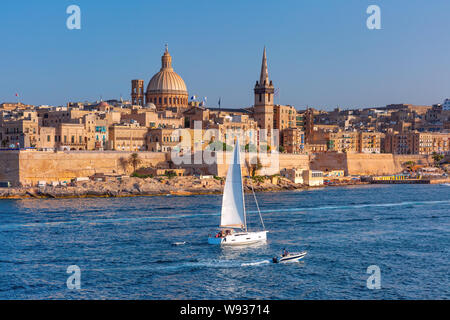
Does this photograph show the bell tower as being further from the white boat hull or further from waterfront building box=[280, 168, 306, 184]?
the white boat hull

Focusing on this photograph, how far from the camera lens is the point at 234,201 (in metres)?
24.2

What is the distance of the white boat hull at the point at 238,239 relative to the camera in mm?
22828

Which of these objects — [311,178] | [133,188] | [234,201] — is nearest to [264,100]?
[311,178]

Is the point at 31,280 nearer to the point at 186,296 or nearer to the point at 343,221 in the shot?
the point at 186,296

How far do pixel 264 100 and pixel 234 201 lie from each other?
55578 mm

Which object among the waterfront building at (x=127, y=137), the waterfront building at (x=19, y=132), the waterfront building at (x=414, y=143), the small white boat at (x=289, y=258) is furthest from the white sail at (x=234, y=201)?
the waterfront building at (x=414, y=143)

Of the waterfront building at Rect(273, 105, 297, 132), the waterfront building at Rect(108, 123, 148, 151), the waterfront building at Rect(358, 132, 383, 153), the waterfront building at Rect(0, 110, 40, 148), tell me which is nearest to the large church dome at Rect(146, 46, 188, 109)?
the waterfront building at Rect(273, 105, 297, 132)

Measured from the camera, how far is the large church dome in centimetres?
8175

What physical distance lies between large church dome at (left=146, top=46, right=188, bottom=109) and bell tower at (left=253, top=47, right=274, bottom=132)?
10.9 m

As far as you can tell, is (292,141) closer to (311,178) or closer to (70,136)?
(311,178)

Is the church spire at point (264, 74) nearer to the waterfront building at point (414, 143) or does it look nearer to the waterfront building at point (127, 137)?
the waterfront building at point (127, 137)
